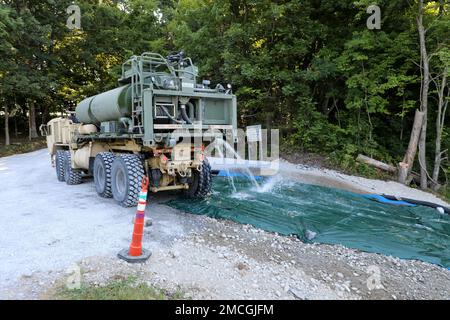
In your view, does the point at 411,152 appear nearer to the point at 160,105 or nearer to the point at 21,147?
the point at 160,105

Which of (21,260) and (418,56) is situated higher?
(418,56)

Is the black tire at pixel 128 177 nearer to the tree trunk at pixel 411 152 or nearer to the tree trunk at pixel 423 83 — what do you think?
the tree trunk at pixel 411 152

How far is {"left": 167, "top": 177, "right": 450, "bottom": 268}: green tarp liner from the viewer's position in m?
4.59

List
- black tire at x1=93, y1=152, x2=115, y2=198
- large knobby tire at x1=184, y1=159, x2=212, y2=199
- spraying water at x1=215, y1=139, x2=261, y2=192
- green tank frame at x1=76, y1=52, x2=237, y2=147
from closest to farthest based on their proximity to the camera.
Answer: green tank frame at x1=76, y1=52, x2=237, y2=147 → spraying water at x1=215, y1=139, x2=261, y2=192 → black tire at x1=93, y1=152, x2=115, y2=198 → large knobby tire at x1=184, y1=159, x2=212, y2=199

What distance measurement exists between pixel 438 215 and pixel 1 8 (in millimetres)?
18212

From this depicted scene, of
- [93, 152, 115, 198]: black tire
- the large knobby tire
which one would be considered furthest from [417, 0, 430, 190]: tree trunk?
[93, 152, 115, 198]: black tire

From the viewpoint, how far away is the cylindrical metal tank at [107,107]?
19.2 ft

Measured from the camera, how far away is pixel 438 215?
20.6 feet

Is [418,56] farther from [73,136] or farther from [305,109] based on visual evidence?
[73,136]

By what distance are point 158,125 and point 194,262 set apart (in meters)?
2.48

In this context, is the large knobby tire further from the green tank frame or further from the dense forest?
the dense forest

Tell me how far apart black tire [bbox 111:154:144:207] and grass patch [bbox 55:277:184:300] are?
8.77 feet
